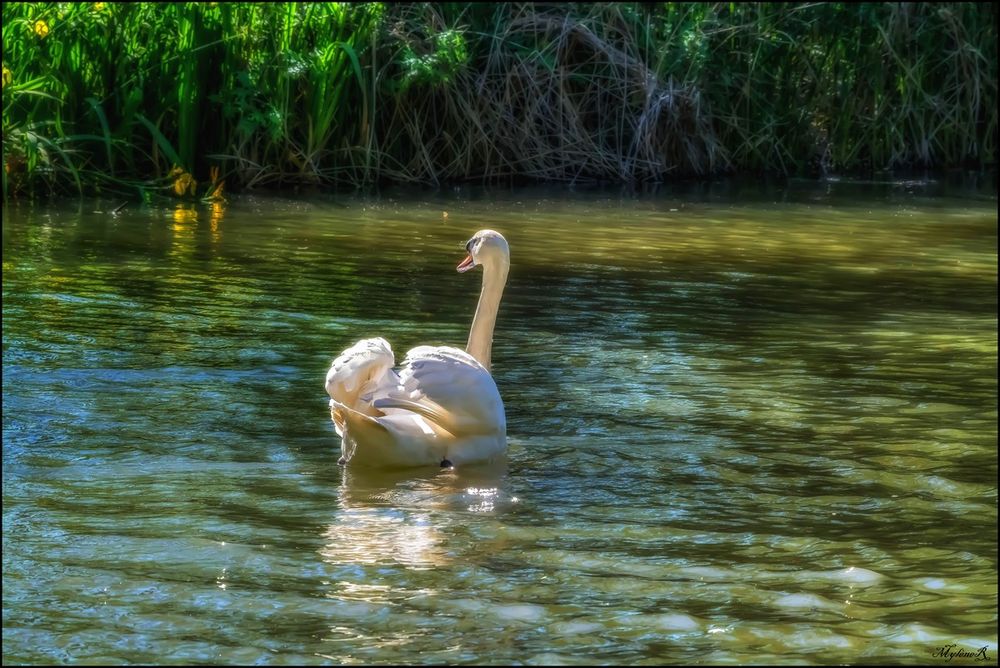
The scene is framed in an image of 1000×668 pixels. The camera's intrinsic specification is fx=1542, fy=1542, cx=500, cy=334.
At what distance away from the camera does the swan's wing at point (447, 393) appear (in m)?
5.03

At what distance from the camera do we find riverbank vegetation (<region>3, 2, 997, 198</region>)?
13031 mm

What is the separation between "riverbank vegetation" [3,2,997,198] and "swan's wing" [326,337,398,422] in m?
7.71

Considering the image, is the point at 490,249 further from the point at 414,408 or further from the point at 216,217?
the point at 216,217

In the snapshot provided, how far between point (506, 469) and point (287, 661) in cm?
195

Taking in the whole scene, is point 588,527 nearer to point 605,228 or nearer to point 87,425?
point 87,425

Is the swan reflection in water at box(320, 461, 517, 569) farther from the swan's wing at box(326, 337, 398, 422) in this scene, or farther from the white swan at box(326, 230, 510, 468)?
the swan's wing at box(326, 337, 398, 422)

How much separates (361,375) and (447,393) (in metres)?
0.29

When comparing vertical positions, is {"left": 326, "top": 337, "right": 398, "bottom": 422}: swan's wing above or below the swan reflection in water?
above

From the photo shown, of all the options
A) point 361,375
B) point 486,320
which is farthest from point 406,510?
point 486,320

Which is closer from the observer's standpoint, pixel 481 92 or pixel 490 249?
pixel 490 249

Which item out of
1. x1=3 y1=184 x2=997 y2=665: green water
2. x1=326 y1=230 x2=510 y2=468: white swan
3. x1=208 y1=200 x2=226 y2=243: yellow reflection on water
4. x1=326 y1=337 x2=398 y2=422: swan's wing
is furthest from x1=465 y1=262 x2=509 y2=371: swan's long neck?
x1=208 y1=200 x2=226 y2=243: yellow reflection on water

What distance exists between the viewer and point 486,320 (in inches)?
235

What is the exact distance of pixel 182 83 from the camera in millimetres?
13188

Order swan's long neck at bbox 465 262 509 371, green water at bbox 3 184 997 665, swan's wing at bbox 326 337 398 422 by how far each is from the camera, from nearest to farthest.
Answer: green water at bbox 3 184 997 665, swan's wing at bbox 326 337 398 422, swan's long neck at bbox 465 262 509 371
